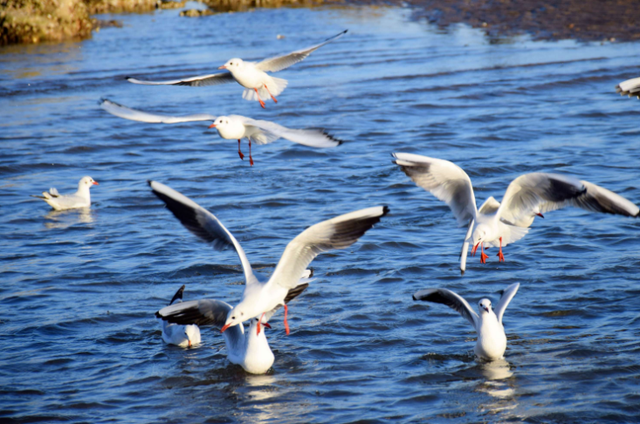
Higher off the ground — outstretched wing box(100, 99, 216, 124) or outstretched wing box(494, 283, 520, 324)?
outstretched wing box(100, 99, 216, 124)

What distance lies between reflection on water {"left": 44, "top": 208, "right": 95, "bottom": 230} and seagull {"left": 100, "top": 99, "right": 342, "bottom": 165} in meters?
4.37

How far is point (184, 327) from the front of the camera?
7.88 metres

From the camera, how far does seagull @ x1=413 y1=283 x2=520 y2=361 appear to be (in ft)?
22.9

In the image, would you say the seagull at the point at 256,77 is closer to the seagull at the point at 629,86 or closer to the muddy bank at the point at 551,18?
the seagull at the point at 629,86

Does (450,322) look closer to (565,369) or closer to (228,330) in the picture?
(565,369)

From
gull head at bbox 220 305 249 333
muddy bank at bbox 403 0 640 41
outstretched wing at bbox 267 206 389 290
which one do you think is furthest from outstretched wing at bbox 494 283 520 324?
muddy bank at bbox 403 0 640 41

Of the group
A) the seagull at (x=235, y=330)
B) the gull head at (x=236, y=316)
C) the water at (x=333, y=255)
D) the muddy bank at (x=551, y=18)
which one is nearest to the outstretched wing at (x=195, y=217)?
the gull head at (x=236, y=316)

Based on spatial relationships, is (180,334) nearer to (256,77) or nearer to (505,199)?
(256,77)

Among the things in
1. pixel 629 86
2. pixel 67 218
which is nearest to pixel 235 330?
pixel 629 86

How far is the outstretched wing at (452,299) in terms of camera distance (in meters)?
7.21

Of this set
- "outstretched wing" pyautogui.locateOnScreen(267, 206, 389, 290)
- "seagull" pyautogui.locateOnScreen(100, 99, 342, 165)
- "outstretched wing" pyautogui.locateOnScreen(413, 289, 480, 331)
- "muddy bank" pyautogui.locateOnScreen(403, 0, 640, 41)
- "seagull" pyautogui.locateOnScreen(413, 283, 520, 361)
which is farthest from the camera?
"muddy bank" pyautogui.locateOnScreen(403, 0, 640, 41)

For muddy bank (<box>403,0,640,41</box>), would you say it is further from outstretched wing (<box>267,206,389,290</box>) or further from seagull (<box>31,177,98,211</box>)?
outstretched wing (<box>267,206,389,290</box>)

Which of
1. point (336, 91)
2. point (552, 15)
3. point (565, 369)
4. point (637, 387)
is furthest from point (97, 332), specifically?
point (552, 15)

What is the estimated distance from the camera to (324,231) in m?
6.37
